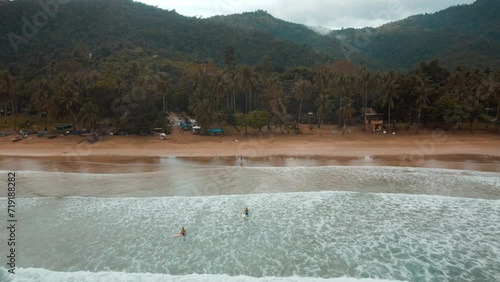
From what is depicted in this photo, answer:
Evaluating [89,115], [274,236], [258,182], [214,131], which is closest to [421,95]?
[214,131]

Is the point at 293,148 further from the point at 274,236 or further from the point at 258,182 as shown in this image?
the point at 274,236

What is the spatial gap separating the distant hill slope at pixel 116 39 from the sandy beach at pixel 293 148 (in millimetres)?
99257

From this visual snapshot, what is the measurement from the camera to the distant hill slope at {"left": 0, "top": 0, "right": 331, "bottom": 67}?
471 feet

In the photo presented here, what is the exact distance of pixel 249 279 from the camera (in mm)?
17172

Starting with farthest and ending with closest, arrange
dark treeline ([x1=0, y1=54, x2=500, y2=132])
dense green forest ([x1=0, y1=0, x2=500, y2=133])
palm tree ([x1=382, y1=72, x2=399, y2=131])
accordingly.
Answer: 1. palm tree ([x1=382, y1=72, x2=399, y2=131])
2. dense green forest ([x1=0, y1=0, x2=500, y2=133])
3. dark treeline ([x1=0, y1=54, x2=500, y2=132])

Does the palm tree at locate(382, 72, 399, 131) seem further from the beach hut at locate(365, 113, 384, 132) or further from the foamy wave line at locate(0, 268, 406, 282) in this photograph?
the foamy wave line at locate(0, 268, 406, 282)

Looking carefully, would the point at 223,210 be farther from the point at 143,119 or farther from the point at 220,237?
the point at 143,119

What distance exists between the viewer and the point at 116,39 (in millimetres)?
163875

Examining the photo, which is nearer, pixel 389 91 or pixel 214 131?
pixel 214 131

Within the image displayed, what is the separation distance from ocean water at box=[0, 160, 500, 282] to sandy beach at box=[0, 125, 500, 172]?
228 inches

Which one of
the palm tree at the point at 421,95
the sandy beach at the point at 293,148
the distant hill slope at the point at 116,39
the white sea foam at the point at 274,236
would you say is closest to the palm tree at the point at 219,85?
the sandy beach at the point at 293,148

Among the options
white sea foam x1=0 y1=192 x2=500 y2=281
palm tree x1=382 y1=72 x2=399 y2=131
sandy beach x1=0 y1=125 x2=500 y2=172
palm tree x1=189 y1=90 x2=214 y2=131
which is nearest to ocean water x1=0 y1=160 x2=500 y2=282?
white sea foam x1=0 y1=192 x2=500 y2=281
